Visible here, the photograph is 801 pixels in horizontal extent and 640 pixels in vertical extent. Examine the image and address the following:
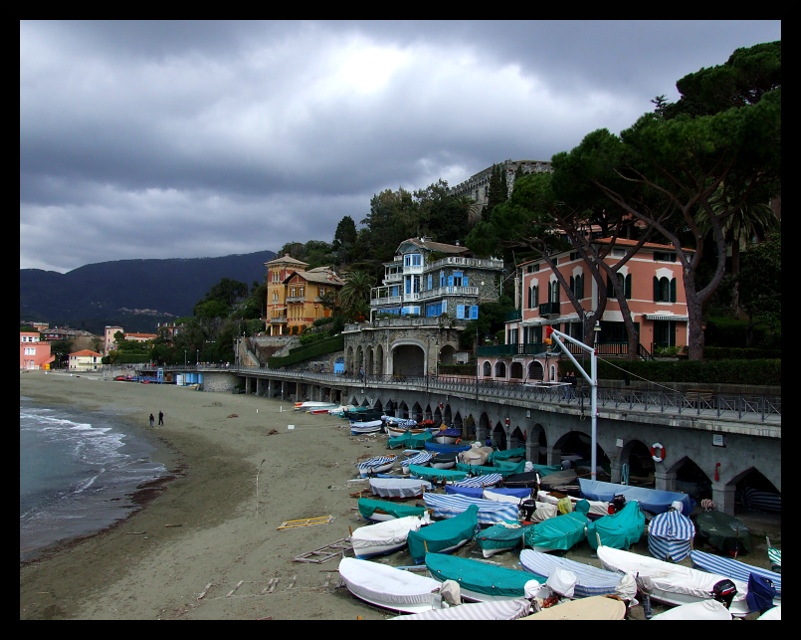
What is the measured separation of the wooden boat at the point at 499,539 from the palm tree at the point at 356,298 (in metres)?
62.4

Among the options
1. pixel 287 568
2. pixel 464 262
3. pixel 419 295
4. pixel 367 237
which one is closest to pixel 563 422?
pixel 287 568

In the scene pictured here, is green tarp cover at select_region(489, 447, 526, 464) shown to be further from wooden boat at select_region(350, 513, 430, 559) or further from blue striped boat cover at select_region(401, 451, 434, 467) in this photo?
wooden boat at select_region(350, 513, 430, 559)

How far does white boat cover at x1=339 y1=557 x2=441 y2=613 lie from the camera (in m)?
16.3

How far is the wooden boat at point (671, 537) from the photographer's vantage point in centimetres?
1897

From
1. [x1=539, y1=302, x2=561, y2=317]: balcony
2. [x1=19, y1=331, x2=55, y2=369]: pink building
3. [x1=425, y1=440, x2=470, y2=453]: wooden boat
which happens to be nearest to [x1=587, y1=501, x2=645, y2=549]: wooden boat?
[x1=425, y1=440, x2=470, y2=453]: wooden boat

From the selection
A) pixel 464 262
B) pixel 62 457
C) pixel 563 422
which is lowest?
pixel 62 457

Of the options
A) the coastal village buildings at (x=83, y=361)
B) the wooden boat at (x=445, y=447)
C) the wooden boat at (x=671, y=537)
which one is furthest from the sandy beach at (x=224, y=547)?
the coastal village buildings at (x=83, y=361)

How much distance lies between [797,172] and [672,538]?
18747 mm

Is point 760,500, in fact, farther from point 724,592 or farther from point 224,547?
point 224,547

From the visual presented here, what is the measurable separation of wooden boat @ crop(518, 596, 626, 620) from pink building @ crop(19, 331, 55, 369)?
584ft

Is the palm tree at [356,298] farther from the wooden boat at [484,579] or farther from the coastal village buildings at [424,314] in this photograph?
the wooden boat at [484,579]

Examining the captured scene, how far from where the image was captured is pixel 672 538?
19.1 metres

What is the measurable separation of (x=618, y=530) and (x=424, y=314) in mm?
53819

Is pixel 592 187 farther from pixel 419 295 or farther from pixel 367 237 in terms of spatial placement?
pixel 367 237
